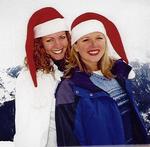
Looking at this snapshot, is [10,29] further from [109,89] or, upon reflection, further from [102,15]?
[109,89]

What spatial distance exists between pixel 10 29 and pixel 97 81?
65 cm


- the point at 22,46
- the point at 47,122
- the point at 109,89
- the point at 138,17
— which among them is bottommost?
the point at 47,122

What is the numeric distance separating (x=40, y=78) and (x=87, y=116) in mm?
374

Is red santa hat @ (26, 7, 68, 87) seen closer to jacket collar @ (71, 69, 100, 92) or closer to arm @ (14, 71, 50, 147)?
arm @ (14, 71, 50, 147)

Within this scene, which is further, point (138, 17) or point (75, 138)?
point (138, 17)

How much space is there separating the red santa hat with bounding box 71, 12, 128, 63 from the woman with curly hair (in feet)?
0.21

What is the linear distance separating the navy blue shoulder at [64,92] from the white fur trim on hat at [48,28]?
318mm

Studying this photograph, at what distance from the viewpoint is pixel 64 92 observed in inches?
87.4

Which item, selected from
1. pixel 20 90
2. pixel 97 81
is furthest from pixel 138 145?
pixel 20 90

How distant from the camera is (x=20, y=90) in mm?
2225

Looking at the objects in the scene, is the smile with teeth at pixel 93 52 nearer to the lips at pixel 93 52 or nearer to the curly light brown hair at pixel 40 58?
the lips at pixel 93 52

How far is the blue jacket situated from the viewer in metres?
2.17

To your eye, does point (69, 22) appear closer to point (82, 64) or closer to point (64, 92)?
point (82, 64)

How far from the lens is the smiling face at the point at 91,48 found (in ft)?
7.36
